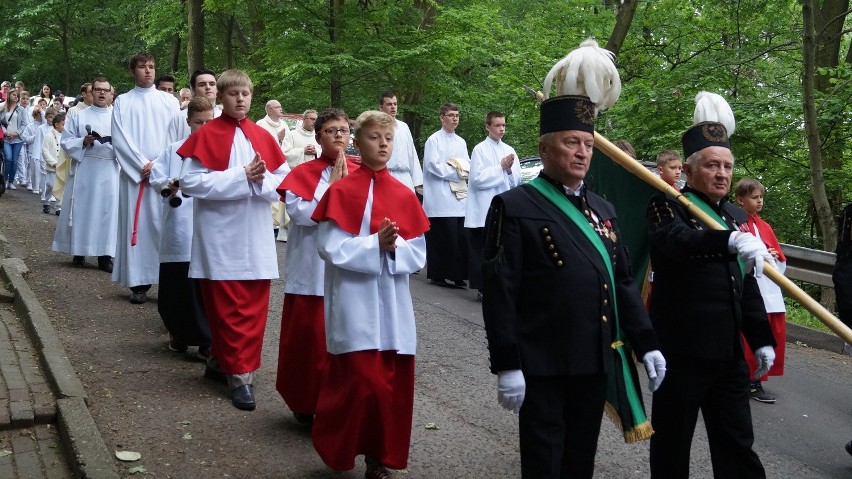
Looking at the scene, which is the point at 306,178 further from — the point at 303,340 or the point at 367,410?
the point at 367,410

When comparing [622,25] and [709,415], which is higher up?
[622,25]

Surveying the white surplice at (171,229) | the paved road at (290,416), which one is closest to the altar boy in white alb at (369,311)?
the paved road at (290,416)

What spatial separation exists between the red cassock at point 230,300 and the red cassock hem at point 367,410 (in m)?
1.55

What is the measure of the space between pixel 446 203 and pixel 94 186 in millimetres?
4510

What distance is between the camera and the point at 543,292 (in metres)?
4.25

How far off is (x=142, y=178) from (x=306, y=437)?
4449 millimetres

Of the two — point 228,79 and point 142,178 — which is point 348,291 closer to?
point 228,79

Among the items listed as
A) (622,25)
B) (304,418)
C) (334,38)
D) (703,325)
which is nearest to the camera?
(703,325)

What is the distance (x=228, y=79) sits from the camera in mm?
7066

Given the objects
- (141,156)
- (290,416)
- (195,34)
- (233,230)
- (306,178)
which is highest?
(195,34)

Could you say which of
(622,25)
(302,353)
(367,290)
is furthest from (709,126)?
(622,25)

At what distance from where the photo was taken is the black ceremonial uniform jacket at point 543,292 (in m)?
4.19

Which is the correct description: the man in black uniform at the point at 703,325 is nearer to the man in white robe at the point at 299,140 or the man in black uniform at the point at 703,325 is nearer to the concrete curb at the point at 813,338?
the concrete curb at the point at 813,338

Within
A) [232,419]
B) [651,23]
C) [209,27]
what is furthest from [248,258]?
[209,27]
